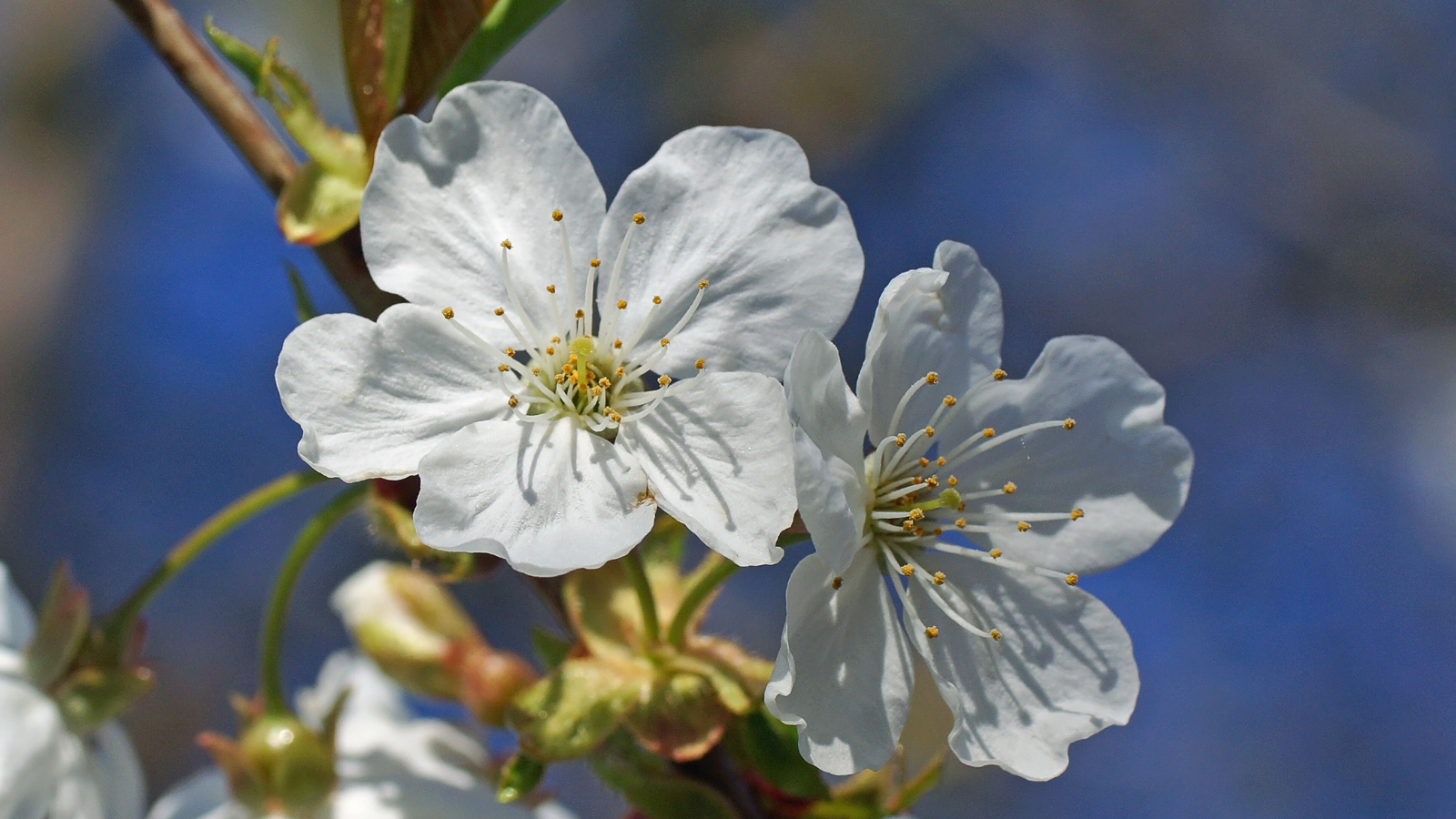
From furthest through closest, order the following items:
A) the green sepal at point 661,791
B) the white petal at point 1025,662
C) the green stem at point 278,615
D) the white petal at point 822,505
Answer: the green stem at point 278,615
the green sepal at point 661,791
the white petal at point 1025,662
the white petal at point 822,505

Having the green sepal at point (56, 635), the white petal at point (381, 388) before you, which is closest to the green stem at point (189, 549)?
the green sepal at point (56, 635)

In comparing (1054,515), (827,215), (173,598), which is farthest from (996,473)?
(173,598)

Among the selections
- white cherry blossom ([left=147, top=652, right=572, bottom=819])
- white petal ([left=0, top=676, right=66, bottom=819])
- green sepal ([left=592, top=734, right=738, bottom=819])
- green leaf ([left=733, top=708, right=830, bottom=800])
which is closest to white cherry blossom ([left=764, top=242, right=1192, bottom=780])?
green leaf ([left=733, top=708, right=830, bottom=800])

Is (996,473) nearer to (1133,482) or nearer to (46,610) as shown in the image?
(1133,482)

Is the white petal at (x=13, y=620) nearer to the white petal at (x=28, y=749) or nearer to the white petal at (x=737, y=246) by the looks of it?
the white petal at (x=28, y=749)

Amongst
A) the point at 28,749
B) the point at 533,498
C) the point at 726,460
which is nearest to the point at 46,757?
the point at 28,749

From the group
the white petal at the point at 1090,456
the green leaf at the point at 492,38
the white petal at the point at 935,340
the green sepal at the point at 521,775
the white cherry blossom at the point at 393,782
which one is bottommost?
the white cherry blossom at the point at 393,782
